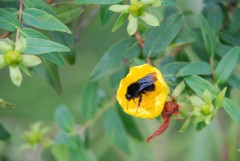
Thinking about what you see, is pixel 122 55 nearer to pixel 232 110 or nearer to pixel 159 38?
pixel 159 38

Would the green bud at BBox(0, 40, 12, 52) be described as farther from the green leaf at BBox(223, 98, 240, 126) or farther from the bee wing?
the green leaf at BBox(223, 98, 240, 126)

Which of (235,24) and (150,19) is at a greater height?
(150,19)

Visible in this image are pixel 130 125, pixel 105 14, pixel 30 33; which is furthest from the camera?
pixel 130 125

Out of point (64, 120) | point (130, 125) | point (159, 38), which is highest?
point (159, 38)

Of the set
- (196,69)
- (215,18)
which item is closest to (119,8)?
(196,69)

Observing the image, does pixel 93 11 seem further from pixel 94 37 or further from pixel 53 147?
pixel 94 37

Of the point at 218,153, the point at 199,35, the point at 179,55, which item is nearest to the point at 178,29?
the point at 199,35

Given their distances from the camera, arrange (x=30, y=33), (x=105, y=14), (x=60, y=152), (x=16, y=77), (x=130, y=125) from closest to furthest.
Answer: (x=16, y=77) < (x=30, y=33) < (x=105, y=14) < (x=60, y=152) < (x=130, y=125)
